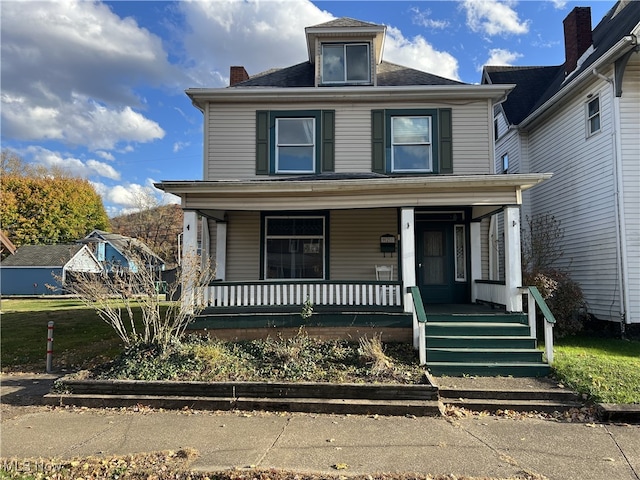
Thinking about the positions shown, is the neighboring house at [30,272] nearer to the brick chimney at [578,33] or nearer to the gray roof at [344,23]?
the gray roof at [344,23]

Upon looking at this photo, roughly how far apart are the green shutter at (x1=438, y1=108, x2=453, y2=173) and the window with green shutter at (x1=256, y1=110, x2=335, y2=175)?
2818 millimetres

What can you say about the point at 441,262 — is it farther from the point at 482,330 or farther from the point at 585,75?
the point at 585,75

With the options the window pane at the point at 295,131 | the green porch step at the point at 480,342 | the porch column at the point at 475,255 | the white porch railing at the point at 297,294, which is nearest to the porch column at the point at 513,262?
the green porch step at the point at 480,342

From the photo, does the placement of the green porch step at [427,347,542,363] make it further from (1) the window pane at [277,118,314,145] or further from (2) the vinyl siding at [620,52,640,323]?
(1) the window pane at [277,118,314,145]

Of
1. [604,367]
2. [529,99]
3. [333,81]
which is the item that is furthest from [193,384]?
[529,99]

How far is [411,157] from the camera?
36.0ft

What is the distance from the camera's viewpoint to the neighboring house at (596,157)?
31.1ft

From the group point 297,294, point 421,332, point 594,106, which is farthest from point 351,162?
point 594,106

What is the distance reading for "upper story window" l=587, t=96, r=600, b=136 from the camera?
10508 millimetres

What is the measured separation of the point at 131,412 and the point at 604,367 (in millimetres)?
7415

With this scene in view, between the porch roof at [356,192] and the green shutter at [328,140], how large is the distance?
7.40ft

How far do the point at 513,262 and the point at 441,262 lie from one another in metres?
2.60

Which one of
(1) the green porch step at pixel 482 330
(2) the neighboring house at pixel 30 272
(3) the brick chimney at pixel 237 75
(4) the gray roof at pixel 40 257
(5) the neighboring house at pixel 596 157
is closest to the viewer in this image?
(1) the green porch step at pixel 482 330

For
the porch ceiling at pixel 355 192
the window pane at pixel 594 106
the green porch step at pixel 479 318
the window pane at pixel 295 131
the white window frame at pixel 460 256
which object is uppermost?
the window pane at pixel 594 106
